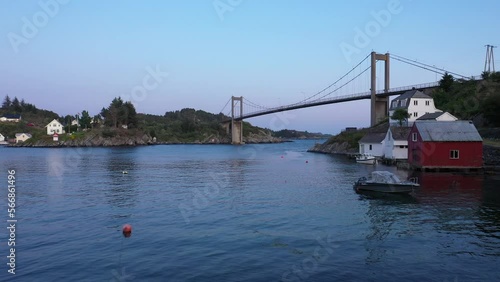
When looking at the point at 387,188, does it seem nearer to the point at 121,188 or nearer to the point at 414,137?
the point at 414,137

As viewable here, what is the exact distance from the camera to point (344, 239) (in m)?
20.3

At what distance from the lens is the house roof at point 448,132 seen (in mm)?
51000

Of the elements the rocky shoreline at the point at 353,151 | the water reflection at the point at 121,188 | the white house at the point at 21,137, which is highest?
the white house at the point at 21,137

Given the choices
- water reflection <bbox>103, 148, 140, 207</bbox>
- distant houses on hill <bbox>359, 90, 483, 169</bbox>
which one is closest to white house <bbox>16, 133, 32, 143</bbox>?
water reflection <bbox>103, 148, 140, 207</bbox>

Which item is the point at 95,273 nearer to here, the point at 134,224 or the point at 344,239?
the point at 134,224

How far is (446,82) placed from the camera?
101250 millimetres

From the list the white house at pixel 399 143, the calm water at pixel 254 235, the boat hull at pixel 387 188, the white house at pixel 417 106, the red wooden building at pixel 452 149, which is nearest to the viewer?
the calm water at pixel 254 235

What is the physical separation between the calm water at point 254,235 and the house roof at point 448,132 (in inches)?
558

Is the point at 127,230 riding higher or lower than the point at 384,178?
lower

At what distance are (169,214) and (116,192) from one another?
475 inches

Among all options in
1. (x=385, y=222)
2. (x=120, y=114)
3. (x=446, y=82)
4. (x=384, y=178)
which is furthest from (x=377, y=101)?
(x=120, y=114)

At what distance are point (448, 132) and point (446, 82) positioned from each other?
5693cm

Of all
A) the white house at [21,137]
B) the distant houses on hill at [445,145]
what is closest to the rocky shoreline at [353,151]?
the distant houses on hill at [445,145]

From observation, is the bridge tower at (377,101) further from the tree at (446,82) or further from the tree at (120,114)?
the tree at (120,114)
